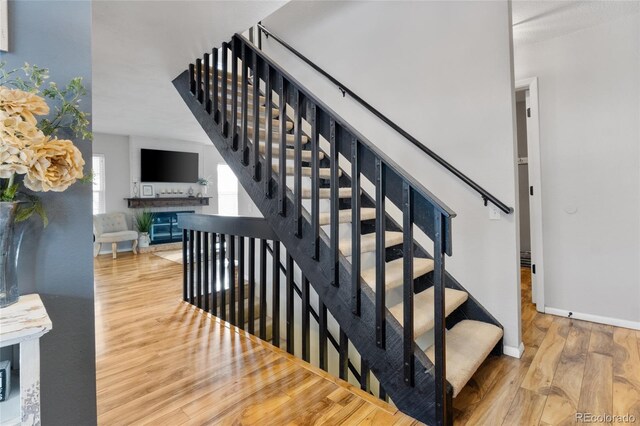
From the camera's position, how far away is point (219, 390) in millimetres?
1746

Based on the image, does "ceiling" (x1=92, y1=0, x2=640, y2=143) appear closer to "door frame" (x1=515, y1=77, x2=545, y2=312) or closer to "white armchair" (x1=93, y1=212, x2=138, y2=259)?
"door frame" (x1=515, y1=77, x2=545, y2=312)

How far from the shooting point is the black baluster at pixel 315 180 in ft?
5.93

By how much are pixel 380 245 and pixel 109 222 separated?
655 cm

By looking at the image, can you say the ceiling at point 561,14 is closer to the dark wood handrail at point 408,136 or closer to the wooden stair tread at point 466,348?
the dark wood handrail at point 408,136

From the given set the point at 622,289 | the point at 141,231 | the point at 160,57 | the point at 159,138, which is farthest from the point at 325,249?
the point at 159,138

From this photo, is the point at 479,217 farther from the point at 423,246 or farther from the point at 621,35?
the point at 621,35

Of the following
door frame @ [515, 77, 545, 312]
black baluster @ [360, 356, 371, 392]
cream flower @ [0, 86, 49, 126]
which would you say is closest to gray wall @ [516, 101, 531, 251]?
door frame @ [515, 77, 545, 312]

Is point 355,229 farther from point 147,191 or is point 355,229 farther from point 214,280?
point 147,191

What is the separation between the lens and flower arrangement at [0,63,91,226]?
0.83 m

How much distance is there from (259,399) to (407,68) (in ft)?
8.71

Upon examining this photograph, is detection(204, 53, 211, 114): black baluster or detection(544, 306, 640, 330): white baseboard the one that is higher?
detection(204, 53, 211, 114): black baluster

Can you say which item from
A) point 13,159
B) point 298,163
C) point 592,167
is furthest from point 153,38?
point 592,167

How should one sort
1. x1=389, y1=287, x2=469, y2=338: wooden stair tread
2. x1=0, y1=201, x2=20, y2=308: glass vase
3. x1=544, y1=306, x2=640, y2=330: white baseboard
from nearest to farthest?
x1=0, y1=201, x2=20, y2=308: glass vase → x1=389, y1=287, x2=469, y2=338: wooden stair tread → x1=544, y1=306, x2=640, y2=330: white baseboard

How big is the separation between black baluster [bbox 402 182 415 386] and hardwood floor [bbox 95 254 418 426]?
12.1 inches
